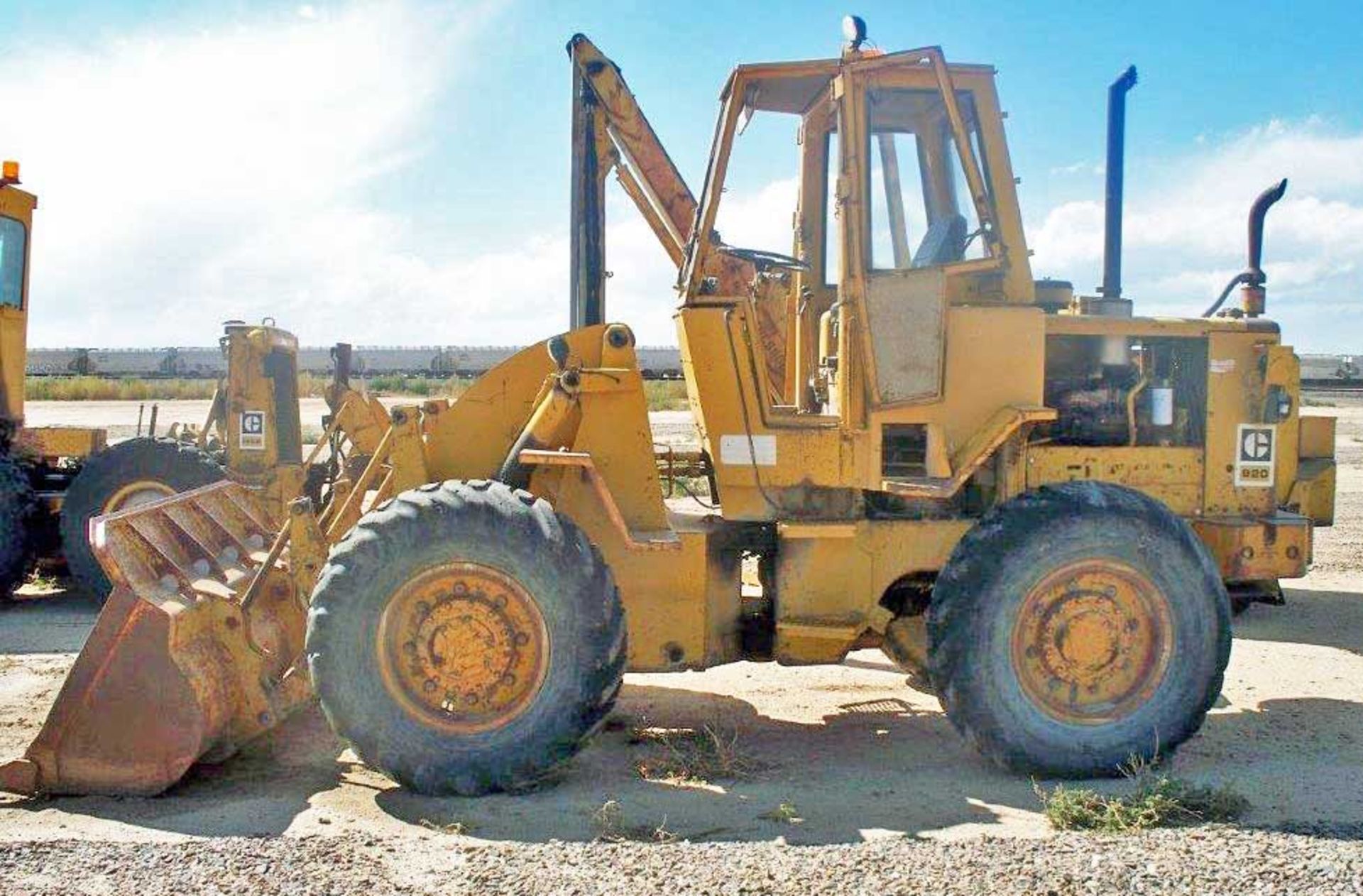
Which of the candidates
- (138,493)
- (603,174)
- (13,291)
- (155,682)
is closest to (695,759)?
(155,682)

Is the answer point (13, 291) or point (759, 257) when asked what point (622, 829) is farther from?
point (13, 291)

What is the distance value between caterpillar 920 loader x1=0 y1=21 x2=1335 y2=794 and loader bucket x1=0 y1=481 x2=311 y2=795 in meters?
0.01

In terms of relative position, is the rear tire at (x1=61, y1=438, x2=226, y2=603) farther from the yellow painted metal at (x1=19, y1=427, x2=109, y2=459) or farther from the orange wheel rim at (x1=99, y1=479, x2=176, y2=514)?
the yellow painted metal at (x1=19, y1=427, x2=109, y2=459)

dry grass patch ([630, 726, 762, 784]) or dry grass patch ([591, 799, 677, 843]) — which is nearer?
dry grass patch ([591, 799, 677, 843])

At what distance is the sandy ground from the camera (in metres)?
4.88

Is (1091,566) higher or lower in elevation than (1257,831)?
higher

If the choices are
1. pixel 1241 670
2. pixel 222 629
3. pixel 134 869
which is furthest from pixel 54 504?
pixel 1241 670

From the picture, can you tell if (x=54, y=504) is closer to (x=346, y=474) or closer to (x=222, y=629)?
(x=346, y=474)

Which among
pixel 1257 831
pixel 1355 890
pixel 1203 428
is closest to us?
pixel 1355 890

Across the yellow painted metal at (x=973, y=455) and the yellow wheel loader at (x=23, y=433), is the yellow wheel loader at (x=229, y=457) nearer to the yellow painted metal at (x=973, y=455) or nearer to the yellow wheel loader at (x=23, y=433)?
the yellow wheel loader at (x=23, y=433)

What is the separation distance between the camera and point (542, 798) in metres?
5.23

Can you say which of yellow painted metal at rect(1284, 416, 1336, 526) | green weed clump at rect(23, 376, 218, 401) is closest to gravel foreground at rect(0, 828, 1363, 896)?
yellow painted metal at rect(1284, 416, 1336, 526)

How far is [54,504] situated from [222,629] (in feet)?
19.6

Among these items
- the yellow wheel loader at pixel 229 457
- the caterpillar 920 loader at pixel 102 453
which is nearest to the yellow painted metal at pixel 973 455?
the yellow wheel loader at pixel 229 457
